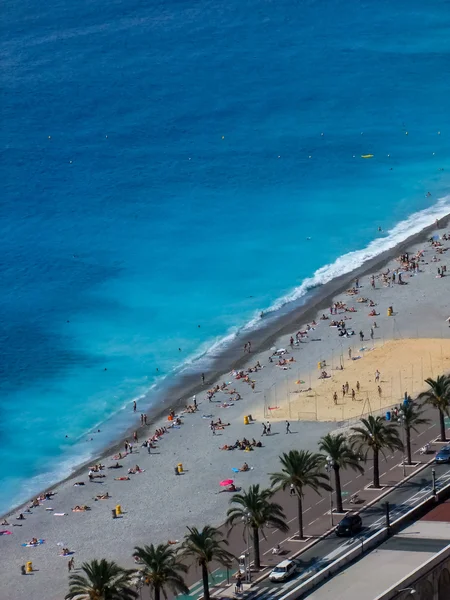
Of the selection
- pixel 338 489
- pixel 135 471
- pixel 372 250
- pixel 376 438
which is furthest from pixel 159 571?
pixel 372 250

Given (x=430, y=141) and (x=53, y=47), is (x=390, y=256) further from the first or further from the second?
(x=53, y=47)

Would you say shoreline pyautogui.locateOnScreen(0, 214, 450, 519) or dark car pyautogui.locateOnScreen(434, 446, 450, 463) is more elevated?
shoreline pyautogui.locateOnScreen(0, 214, 450, 519)

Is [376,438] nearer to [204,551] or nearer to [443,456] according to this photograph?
[443,456]

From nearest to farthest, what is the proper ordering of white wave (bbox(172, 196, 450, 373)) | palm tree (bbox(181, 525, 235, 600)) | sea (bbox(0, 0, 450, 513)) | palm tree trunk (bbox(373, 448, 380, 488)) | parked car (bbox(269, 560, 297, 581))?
palm tree (bbox(181, 525, 235, 600)) → parked car (bbox(269, 560, 297, 581)) → palm tree trunk (bbox(373, 448, 380, 488)) → sea (bbox(0, 0, 450, 513)) → white wave (bbox(172, 196, 450, 373))

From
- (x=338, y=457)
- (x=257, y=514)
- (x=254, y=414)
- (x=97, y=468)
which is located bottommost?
(x=257, y=514)

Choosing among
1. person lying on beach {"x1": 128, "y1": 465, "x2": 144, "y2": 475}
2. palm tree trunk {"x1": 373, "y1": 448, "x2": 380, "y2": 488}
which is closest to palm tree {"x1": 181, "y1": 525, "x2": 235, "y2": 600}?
palm tree trunk {"x1": 373, "y1": 448, "x2": 380, "y2": 488}

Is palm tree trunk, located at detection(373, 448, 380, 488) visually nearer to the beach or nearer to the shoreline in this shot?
the beach
